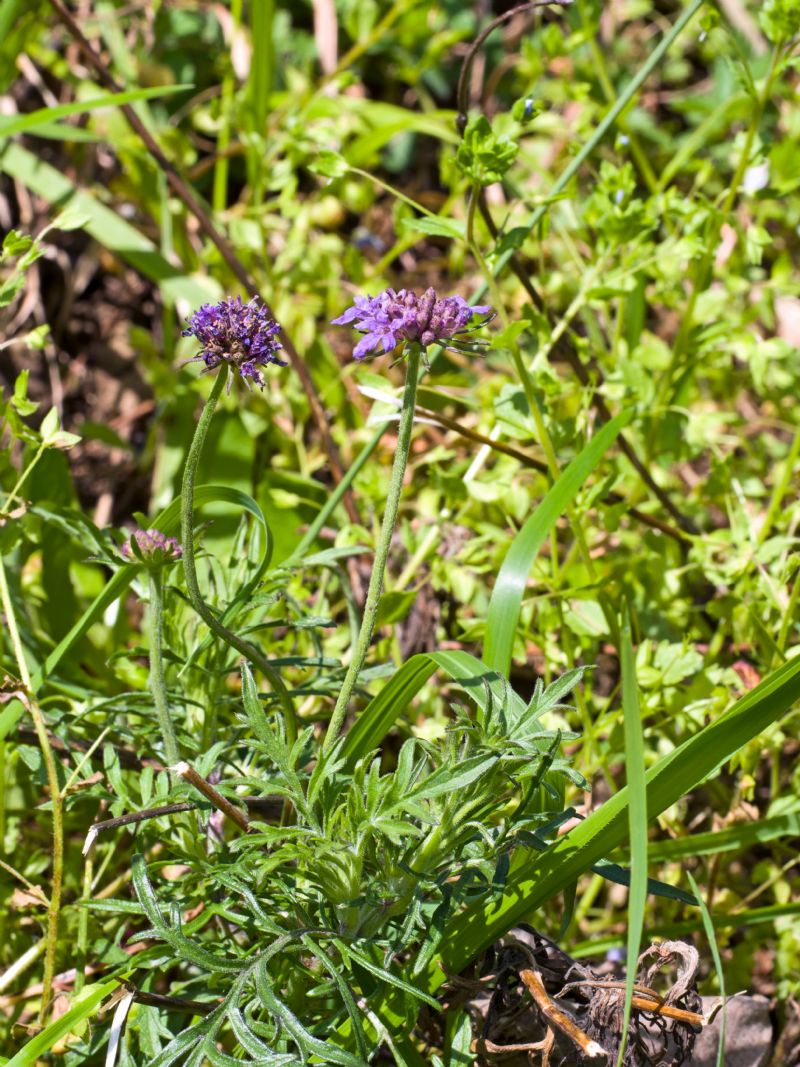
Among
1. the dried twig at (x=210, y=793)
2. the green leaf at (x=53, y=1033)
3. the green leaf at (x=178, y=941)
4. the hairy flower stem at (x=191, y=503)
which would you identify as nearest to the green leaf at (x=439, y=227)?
the hairy flower stem at (x=191, y=503)

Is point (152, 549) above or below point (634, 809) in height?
above

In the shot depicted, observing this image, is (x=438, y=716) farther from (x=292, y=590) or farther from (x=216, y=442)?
(x=216, y=442)

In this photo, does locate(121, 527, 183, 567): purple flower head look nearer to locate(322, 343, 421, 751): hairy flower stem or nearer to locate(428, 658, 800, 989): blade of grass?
locate(322, 343, 421, 751): hairy flower stem

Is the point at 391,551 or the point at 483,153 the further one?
the point at 391,551

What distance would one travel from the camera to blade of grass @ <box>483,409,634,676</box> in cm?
141

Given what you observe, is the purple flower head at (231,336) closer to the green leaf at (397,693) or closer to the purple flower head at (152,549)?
the purple flower head at (152,549)

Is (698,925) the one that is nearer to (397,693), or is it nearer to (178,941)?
(397,693)

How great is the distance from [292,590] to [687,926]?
0.78 metres

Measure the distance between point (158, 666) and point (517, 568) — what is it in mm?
468

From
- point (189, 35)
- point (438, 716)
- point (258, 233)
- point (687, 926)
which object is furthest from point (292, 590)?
point (189, 35)

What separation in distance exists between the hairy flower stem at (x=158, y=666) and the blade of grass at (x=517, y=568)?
41 cm

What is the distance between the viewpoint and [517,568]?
4.67 feet

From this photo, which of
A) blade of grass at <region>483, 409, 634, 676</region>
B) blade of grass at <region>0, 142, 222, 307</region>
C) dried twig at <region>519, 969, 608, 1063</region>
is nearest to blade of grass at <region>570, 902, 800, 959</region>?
dried twig at <region>519, 969, 608, 1063</region>

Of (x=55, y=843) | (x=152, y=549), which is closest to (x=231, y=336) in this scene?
(x=152, y=549)
